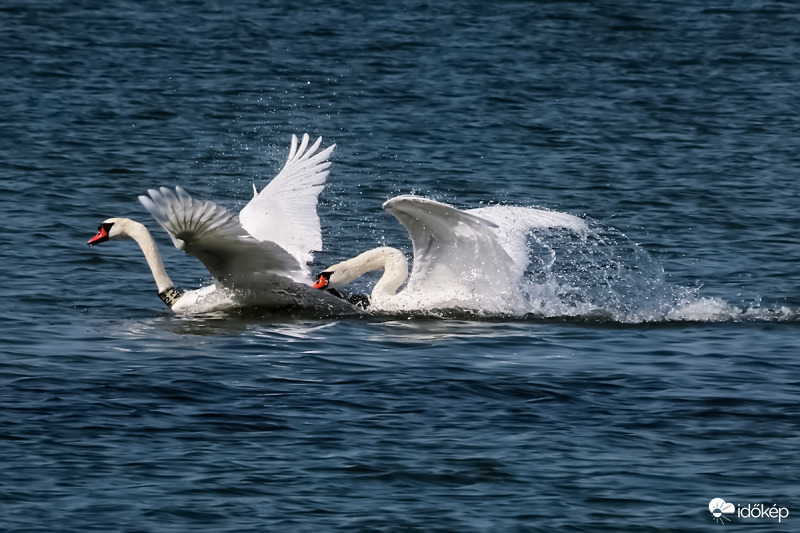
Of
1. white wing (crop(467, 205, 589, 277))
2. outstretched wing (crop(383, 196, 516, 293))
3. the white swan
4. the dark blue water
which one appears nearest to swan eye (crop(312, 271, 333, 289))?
the white swan

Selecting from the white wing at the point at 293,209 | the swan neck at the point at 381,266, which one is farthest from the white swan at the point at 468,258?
the white wing at the point at 293,209

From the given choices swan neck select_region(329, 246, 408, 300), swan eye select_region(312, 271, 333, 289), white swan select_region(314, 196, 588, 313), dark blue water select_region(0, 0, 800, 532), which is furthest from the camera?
swan eye select_region(312, 271, 333, 289)

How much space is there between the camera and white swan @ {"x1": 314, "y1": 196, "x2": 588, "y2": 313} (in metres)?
12.9

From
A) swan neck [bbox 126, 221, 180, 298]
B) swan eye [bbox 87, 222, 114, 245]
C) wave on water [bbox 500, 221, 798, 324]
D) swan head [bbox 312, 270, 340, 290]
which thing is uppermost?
swan eye [bbox 87, 222, 114, 245]

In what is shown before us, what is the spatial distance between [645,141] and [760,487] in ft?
46.0

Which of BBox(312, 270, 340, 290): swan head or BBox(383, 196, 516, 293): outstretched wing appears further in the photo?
BBox(312, 270, 340, 290): swan head

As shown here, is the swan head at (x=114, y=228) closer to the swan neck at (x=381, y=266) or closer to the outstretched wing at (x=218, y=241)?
the outstretched wing at (x=218, y=241)

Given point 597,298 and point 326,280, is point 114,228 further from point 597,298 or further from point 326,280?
point 597,298

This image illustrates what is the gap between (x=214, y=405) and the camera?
1003cm

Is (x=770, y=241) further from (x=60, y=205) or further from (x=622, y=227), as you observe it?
(x=60, y=205)

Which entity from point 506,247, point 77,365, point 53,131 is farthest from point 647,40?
point 77,365

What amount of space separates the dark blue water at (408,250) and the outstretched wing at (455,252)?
379mm

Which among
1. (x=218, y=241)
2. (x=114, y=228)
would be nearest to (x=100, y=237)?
(x=114, y=228)

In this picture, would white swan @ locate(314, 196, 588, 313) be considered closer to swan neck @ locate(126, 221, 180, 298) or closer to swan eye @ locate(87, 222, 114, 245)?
swan neck @ locate(126, 221, 180, 298)
